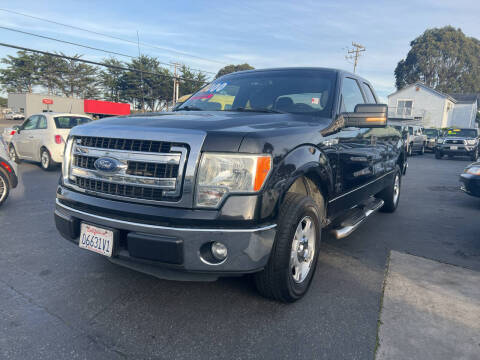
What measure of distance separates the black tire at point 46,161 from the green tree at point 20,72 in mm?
49446

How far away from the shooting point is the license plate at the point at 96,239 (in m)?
2.39

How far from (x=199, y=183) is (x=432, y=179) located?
9475 mm

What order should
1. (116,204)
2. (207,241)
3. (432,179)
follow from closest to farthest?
(207,241), (116,204), (432,179)

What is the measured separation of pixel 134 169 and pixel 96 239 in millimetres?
566

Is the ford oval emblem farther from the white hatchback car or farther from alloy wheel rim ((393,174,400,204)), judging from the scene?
the white hatchback car

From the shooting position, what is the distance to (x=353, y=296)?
288cm

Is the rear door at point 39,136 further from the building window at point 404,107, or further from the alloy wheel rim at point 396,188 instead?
the building window at point 404,107

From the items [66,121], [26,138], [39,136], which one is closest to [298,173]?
[66,121]

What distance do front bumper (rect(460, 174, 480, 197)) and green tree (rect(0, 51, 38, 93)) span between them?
57099 mm

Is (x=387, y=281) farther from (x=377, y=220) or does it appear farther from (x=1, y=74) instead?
(x=1, y=74)

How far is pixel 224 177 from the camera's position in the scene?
2205mm

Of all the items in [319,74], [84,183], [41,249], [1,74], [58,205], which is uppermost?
[1,74]

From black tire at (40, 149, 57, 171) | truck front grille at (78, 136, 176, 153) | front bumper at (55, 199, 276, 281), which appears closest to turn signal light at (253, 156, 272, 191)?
front bumper at (55, 199, 276, 281)

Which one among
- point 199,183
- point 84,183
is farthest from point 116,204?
point 199,183
